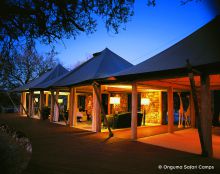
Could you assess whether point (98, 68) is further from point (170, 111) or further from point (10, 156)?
point (10, 156)

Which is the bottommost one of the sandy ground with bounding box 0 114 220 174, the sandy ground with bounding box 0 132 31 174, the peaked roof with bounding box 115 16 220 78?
the sandy ground with bounding box 0 114 220 174

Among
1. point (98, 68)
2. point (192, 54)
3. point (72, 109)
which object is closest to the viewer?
point (192, 54)

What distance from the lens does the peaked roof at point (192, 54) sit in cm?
530

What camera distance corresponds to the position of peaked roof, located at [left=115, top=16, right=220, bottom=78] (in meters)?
5.30

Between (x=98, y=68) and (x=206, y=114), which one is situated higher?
(x=98, y=68)

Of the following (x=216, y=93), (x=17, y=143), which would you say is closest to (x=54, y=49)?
(x=17, y=143)

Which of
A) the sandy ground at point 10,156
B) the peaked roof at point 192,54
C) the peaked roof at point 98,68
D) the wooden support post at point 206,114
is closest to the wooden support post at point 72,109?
the peaked roof at point 98,68

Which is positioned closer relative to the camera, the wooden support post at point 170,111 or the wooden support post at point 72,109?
the wooden support post at point 170,111

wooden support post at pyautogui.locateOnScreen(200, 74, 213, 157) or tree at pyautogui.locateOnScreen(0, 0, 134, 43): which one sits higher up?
tree at pyautogui.locateOnScreen(0, 0, 134, 43)

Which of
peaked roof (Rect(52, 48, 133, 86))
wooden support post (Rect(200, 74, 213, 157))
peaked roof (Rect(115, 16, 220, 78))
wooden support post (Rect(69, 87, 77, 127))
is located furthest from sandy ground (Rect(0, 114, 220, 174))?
wooden support post (Rect(69, 87, 77, 127))

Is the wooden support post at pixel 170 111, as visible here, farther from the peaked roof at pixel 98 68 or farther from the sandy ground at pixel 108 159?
the sandy ground at pixel 108 159

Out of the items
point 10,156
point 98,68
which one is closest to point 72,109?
point 98,68

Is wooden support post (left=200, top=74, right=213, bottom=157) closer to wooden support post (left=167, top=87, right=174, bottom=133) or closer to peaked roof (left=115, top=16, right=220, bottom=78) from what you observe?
peaked roof (left=115, top=16, right=220, bottom=78)

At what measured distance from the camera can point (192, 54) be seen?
5.89 m
